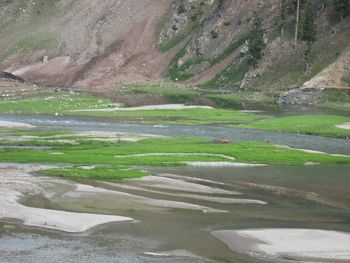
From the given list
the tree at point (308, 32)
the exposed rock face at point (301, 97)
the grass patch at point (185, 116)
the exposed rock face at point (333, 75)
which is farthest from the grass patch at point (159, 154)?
the tree at point (308, 32)

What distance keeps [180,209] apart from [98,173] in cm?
1141

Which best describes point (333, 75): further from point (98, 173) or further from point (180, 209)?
point (180, 209)

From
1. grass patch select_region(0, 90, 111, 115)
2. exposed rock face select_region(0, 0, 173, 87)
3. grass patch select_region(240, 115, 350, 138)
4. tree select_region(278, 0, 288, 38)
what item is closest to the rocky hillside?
tree select_region(278, 0, 288, 38)

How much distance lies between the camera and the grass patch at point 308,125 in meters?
69.6

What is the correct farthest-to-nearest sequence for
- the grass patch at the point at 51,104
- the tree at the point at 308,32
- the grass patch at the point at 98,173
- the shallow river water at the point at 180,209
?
the tree at the point at 308,32
the grass patch at the point at 51,104
the grass patch at the point at 98,173
the shallow river water at the point at 180,209

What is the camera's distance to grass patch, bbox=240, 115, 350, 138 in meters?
69.6

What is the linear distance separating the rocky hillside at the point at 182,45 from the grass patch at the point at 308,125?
77.4 ft

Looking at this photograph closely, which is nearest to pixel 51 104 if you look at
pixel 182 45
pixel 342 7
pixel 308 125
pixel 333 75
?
pixel 333 75

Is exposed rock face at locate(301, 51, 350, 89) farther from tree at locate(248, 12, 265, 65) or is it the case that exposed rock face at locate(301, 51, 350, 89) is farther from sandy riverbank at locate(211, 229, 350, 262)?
sandy riverbank at locate(211, 229, 350, 262)

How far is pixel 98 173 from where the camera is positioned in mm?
43500

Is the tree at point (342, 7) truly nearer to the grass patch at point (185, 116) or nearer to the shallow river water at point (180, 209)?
the grass patch at point (185, 116)

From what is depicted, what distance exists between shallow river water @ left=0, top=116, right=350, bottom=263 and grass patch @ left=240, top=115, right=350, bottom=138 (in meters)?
20.9

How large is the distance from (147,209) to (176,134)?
117ft

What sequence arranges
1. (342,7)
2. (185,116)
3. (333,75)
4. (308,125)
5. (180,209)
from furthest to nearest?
(342,7), (333,75), (185,116), (308,125), (180,209)
